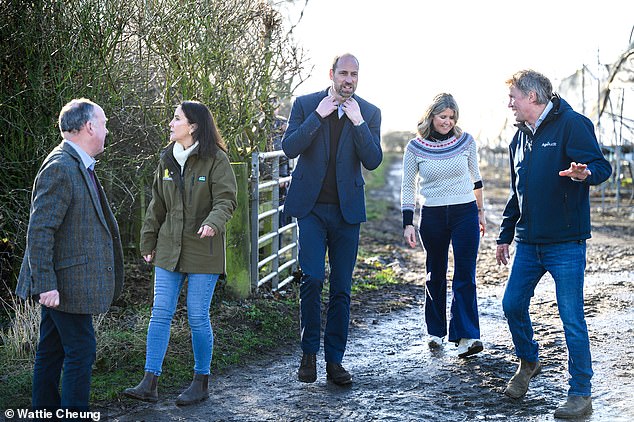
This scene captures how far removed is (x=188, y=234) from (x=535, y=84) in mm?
2356

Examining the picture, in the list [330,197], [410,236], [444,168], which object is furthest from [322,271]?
[444,168]

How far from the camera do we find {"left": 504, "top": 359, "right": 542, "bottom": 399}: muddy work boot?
5346 mm

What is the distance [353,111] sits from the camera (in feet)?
18.7

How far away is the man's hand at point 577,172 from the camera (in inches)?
184

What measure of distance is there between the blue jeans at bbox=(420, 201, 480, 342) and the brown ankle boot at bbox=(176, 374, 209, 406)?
2187 millimetres

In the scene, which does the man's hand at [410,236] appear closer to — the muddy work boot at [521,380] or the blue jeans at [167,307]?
the muddy work boot at [521,380]

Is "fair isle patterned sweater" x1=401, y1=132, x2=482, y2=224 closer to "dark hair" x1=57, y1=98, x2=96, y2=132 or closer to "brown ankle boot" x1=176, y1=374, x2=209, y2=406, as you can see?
"brown ankle boot" x1=176, y1=374, x2=209, y2=406

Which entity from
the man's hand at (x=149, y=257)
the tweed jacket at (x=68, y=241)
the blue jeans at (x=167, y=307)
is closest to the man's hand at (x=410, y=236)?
the blue jeans at (x=167, y=307)

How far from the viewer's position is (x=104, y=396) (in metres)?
5.41

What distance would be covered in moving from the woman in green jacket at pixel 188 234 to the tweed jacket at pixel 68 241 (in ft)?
2.52

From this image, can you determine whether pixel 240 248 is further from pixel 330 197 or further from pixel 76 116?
pixel 76 116

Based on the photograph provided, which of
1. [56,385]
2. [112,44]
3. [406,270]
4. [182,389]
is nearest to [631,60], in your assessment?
[406,270]

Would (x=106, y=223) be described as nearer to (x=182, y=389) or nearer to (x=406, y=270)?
(x=182, y=389)

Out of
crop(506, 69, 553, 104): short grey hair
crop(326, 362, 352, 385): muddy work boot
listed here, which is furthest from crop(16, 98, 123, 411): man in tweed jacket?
crop(506, 69, 553, 104): short grey hair
